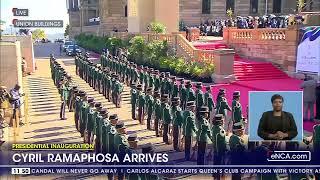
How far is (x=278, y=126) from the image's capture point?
834cm

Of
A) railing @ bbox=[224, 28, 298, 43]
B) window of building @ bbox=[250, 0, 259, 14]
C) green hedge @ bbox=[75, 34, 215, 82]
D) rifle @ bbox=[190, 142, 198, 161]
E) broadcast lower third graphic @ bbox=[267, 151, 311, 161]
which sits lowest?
rifle @ bbox=[190, 142, 198, 161]

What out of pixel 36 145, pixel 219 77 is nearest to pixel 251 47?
pixel 219 77

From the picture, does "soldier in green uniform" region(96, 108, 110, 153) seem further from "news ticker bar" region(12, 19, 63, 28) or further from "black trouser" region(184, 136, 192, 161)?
"news ticker bar" region(12, 19, 63, 28)

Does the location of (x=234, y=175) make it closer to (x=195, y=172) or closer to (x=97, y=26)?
(x=195, y=172)

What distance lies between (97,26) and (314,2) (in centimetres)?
2712

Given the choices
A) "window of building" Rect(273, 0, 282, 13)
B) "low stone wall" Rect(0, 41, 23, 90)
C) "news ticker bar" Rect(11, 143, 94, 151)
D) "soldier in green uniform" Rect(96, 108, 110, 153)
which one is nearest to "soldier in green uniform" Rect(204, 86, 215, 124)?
"soldier in green uniform" Rect(96, 108, 110, 153)

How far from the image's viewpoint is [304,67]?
10180 mm

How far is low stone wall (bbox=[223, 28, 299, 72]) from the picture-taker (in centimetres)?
1762

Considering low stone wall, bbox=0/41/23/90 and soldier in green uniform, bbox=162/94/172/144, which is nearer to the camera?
soldier in green uniform, bbox=162/94/172/144

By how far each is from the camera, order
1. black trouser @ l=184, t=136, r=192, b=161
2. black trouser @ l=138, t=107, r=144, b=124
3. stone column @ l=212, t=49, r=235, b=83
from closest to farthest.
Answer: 1. black trouser @ l=184, t=136, r=192, b=161
2. black trouser @ l=138, t=107, r=144, b=124
3. stone column @ l=212, t=49, r=235, b=83

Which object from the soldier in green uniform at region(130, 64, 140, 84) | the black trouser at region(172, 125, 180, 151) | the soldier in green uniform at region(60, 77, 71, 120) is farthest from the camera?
the soldier in green uniform at region(130, 64, 140, 84)

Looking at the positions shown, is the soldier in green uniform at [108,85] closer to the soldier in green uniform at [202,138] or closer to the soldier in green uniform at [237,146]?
the soldier in green uniform at [202,138]

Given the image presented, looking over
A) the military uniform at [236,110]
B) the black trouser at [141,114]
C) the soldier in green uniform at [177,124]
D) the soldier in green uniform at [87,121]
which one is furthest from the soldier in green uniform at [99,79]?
the military uniform at [236,110]

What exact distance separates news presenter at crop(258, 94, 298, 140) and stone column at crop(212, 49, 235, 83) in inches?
298
